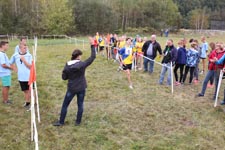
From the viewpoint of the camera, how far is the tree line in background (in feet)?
155

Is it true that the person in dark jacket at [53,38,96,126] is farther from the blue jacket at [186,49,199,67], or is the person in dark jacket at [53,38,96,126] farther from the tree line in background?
the tree line in background

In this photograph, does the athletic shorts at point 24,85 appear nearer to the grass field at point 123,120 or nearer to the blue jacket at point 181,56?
the grass field at point 123,120

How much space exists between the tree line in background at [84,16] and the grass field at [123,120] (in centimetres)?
3987

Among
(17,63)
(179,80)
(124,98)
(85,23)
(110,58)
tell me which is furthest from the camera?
(85,23)

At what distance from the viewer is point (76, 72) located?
570cm

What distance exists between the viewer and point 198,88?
9953mm

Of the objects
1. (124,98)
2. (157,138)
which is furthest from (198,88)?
(157,138)

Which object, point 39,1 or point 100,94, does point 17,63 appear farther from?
point 39,1

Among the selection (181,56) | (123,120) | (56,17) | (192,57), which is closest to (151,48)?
(181,56)

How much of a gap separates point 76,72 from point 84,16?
5232 cm

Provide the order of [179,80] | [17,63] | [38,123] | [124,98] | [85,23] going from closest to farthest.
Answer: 1. [38,123]
2. [17,63]
3. [124,98]
4. [179,80]
5. [85,23]

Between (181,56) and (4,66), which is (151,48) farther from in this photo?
(4,66)

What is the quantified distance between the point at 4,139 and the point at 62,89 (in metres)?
4.05

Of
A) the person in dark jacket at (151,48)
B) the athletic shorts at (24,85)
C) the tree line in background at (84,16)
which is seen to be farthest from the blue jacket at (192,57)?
the tree line in background at (84,16)
